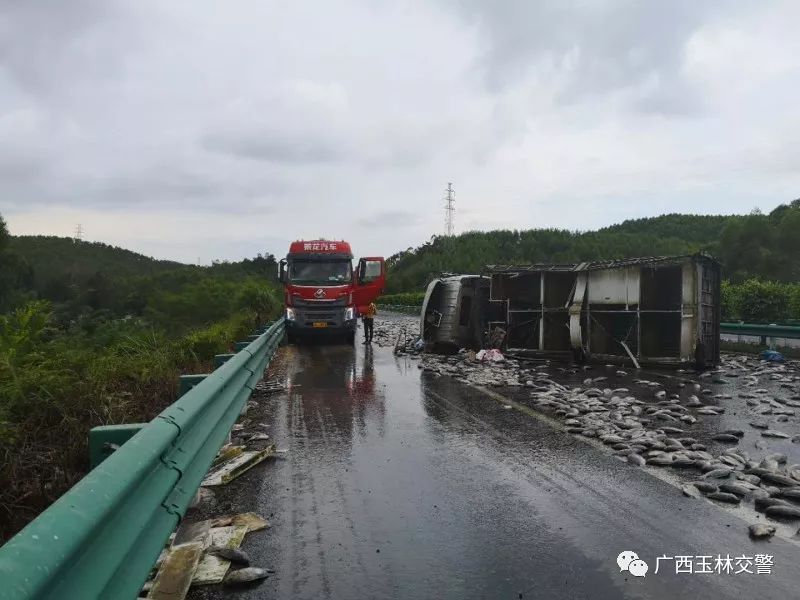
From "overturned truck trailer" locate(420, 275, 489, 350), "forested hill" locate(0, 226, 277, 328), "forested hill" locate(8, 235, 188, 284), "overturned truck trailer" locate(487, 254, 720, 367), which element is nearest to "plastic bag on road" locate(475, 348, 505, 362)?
"overturned truck trailer" locate(487, 254, 720, 367)

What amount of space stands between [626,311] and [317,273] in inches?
365

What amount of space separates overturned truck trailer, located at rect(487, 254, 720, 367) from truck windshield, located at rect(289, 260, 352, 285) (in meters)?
5.56

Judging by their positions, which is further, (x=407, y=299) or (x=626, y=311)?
(x=407, y=299)

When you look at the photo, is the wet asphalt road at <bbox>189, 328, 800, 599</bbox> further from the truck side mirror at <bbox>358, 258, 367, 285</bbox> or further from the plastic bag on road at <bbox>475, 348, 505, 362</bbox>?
the truck side mirror at <bbox>358, 258, 367, 285</bbox>

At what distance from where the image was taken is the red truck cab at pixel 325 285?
17188 mm

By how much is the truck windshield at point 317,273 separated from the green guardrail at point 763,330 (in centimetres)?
1047

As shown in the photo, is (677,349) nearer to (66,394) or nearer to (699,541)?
(699,541)

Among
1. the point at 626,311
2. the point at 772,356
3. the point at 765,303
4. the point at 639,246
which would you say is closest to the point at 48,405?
the point at 626,311

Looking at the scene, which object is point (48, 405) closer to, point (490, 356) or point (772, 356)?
point (490, 356)

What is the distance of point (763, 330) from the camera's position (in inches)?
533

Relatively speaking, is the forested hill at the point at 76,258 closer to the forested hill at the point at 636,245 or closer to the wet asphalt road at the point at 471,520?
the forested hill at the point at 636,245

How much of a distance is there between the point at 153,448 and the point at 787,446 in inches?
224

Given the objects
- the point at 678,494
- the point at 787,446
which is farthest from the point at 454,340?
the point at 678,494

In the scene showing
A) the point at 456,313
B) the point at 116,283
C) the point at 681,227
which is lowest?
the point at 456,313
